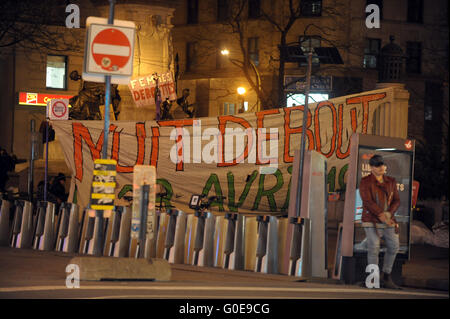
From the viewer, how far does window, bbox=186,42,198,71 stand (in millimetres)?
61281

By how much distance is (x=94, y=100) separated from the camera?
30.7 meters

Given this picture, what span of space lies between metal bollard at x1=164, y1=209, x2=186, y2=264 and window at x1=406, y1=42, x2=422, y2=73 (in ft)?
146

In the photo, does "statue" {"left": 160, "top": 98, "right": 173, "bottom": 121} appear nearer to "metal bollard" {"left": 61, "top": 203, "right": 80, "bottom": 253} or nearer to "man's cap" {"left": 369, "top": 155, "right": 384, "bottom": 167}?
"metal bollard" {"left": 61, "top": 203, "right": 80, "bottom": 253}

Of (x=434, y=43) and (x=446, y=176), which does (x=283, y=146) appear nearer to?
(x=446, y=176)

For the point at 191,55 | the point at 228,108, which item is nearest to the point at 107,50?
the point at 228,108

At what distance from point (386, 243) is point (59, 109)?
13433 millimetres

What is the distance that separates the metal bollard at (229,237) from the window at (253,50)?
42.2m

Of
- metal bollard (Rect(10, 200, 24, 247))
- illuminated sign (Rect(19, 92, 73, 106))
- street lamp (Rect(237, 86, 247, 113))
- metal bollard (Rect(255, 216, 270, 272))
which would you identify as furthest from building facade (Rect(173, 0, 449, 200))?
metal bollard (Rect(255, 216, 270, 272))

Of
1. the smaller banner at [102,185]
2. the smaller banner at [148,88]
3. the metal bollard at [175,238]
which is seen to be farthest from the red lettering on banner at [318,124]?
the smaller banner at [102,185]

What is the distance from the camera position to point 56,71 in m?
49.5

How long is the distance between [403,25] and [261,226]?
150ft

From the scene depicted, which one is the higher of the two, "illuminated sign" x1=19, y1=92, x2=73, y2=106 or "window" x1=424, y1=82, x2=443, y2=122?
"window" x1=424, y1=82, x2=443, y2=122

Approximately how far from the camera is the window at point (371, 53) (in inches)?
2264

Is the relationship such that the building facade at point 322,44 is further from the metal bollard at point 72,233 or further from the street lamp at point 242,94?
the metal bollard at point 72,233
